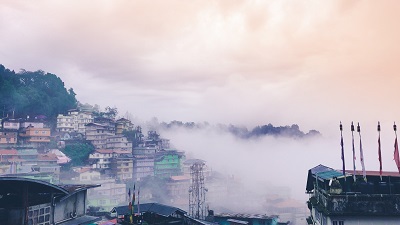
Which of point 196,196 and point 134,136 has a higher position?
point 134,136

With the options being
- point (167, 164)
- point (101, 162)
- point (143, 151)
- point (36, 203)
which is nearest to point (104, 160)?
point (101, 162)

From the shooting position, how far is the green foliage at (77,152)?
373ft

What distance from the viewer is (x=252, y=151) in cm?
19725

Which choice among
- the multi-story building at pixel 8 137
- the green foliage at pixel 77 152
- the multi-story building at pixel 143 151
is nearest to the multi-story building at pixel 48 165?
the green foliage at pixel 77 152

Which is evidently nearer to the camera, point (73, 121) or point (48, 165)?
point (48, 165)

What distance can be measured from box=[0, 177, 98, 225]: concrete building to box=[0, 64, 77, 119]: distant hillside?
99034 millimetres

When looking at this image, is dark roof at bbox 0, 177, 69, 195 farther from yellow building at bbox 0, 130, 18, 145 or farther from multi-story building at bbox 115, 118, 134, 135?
multi-story building at bbox 115, 118, 134, 135

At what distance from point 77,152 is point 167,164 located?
95.5 feet

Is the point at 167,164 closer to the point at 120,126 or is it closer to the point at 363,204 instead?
the point at 120,126

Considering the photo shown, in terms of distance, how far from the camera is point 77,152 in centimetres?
11544

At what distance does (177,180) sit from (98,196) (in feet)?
86.1

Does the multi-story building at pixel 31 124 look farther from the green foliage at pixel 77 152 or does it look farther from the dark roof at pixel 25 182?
the dark roof at pixel 25 182

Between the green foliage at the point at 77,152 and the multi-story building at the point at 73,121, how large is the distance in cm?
1369

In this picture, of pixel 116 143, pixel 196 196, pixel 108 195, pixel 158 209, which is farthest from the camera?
pixel 116 143
